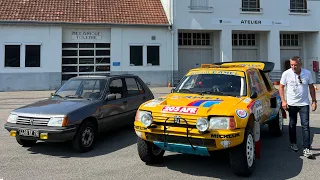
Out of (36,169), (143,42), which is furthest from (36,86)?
(36,169)

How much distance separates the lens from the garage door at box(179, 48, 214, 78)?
23234 mm

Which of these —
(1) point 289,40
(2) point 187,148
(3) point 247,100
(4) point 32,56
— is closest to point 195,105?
(2) point 187,148

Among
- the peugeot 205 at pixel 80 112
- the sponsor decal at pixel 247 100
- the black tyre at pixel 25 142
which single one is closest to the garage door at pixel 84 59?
the peugeot 205 at pixel 80 112

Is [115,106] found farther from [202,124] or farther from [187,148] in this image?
[202,124]

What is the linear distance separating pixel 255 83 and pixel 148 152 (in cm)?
253

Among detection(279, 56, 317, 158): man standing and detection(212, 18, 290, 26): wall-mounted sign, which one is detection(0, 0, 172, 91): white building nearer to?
detection(212, 18, 290, 26): wall-mounted sign

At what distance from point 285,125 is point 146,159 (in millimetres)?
5262

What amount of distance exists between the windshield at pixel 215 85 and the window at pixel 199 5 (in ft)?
54.4

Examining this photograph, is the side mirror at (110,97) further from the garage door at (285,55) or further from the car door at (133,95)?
the garage door at (285,55)

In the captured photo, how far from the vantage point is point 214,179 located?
14.9ft

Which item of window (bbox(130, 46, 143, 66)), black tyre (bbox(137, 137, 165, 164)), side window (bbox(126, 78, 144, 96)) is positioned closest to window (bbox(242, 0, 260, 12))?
window (bbox(130, 46, 143, 66))

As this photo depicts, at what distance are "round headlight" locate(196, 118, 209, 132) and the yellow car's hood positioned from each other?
0.10 meters

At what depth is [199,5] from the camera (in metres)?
21.7

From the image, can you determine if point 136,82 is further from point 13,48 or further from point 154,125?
point 13,48
